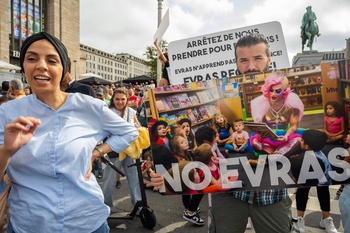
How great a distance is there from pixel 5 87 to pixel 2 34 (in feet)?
88.7

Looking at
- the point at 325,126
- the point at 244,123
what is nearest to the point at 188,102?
the point at 244,123

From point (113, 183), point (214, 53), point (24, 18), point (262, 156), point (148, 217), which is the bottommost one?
point (148, 217)

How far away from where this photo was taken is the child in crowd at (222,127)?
5.69 feet

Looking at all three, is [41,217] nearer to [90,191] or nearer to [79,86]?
[90,191]

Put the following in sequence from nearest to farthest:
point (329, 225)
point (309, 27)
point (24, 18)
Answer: point (329, 225) → point (309, 27) → point (24, 18)

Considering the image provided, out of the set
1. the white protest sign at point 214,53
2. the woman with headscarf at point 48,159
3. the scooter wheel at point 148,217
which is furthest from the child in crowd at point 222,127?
the scooter wheel at point 148,217

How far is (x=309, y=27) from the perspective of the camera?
2589 cm

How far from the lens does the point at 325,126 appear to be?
164 cm

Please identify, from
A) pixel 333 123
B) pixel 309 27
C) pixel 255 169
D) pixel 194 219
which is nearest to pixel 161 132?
pixel 255 169

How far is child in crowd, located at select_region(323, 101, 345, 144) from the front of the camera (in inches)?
63.9

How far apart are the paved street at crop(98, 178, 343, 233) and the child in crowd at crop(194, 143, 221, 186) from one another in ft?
6.74

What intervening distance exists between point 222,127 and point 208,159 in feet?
0.69

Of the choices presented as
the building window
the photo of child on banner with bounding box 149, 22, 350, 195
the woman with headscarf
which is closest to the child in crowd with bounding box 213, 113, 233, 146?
the photo of child on banner with bounding box 149, 22, 350, 195

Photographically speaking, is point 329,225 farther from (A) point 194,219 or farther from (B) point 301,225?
(A) point 194,219
